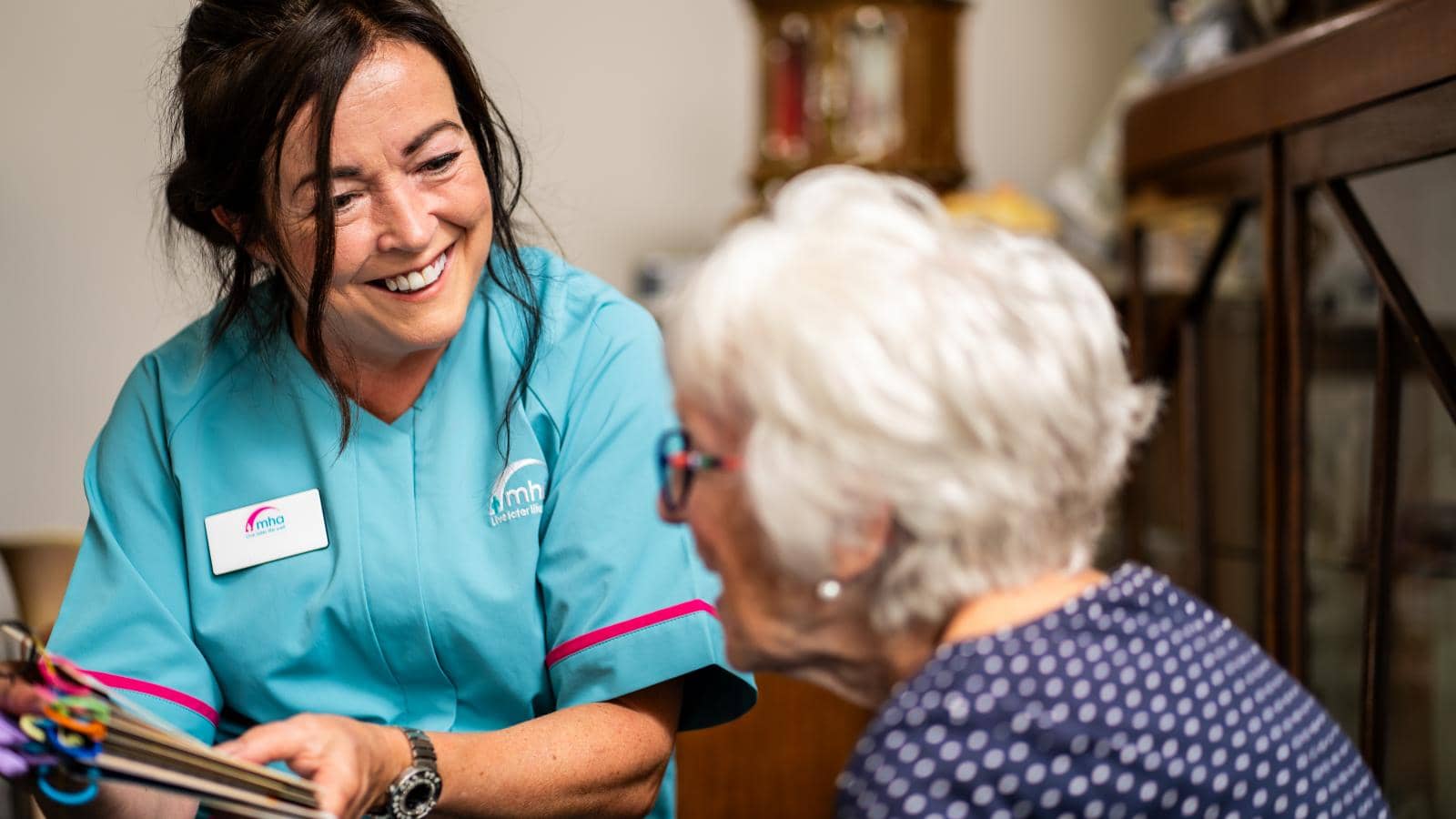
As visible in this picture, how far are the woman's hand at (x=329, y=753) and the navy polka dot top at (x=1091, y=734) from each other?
0.41 meters

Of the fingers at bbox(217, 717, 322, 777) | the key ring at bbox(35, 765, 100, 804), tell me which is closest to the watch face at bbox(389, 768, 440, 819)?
the fingers at bbox(217, 717, 322, 777)

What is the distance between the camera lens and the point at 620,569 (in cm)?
126

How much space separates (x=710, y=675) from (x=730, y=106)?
222cm

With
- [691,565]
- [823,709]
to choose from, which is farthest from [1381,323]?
[823,709]

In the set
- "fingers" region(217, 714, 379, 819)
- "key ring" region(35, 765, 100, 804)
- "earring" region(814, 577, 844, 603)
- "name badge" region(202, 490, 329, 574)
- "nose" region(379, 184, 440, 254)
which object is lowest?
"fingers" region(217, 714, 379, 819)

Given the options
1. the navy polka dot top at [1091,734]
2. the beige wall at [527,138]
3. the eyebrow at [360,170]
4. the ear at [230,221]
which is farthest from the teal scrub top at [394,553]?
the beige wall at [527,138]

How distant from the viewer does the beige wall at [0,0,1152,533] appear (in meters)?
2.64

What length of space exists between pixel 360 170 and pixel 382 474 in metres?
0.31

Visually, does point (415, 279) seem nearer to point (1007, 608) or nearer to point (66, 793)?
point (66, 793)

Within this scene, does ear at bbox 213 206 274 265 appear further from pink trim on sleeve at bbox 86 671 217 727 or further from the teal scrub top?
pink trim on sleeve at bbox 86 671 217 727

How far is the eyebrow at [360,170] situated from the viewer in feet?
3.91

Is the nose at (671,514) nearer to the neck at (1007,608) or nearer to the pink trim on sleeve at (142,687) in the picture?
the neck at (1007,608)

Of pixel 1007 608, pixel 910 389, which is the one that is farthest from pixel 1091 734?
pixel 910 389

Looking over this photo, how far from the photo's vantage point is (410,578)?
1256mm
